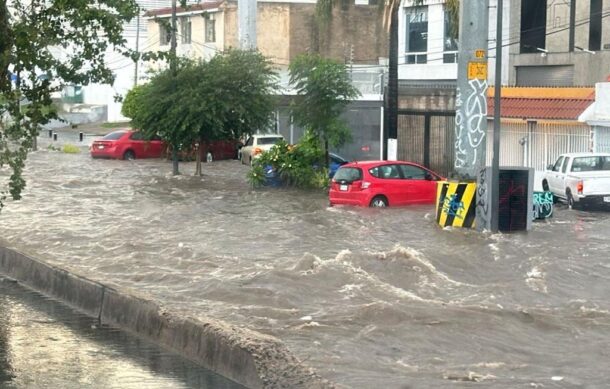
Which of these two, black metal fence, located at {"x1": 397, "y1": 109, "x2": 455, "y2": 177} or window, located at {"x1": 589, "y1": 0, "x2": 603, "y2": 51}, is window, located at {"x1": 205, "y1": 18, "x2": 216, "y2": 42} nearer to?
black metal fence, located at {"x1": 397, "y1": 109, "x2": 455, "y2": 177}

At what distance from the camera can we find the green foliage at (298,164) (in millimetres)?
35556

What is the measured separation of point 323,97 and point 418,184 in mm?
7772

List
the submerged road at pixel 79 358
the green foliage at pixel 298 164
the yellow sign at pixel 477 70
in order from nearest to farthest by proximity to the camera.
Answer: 1. the submerged road at pixel 79 358
2. the yellow sign at pixel 477 70
3. the green foliage at pixel 298 164

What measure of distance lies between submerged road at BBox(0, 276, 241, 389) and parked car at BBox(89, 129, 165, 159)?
Result: 1413 inches

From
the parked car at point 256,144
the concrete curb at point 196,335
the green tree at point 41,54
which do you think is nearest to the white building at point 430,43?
the parked car at point 256,144

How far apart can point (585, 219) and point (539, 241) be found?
4496 mm

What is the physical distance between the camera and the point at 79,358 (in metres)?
11.2

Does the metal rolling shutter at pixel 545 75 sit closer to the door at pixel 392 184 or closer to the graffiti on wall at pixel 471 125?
the door at pixel 392 184

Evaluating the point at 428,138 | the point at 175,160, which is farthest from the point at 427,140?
the point at 175,160

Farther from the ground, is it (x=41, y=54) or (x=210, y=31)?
(x=210, y=31)

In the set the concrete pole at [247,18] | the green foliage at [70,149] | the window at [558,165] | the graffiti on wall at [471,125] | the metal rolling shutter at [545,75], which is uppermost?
the concrete pole at [247,18]

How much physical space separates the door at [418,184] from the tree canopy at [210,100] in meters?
11.0

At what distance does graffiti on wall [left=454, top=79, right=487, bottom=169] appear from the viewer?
80.1ft

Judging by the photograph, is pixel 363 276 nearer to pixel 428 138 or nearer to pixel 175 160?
pixel 428 138
